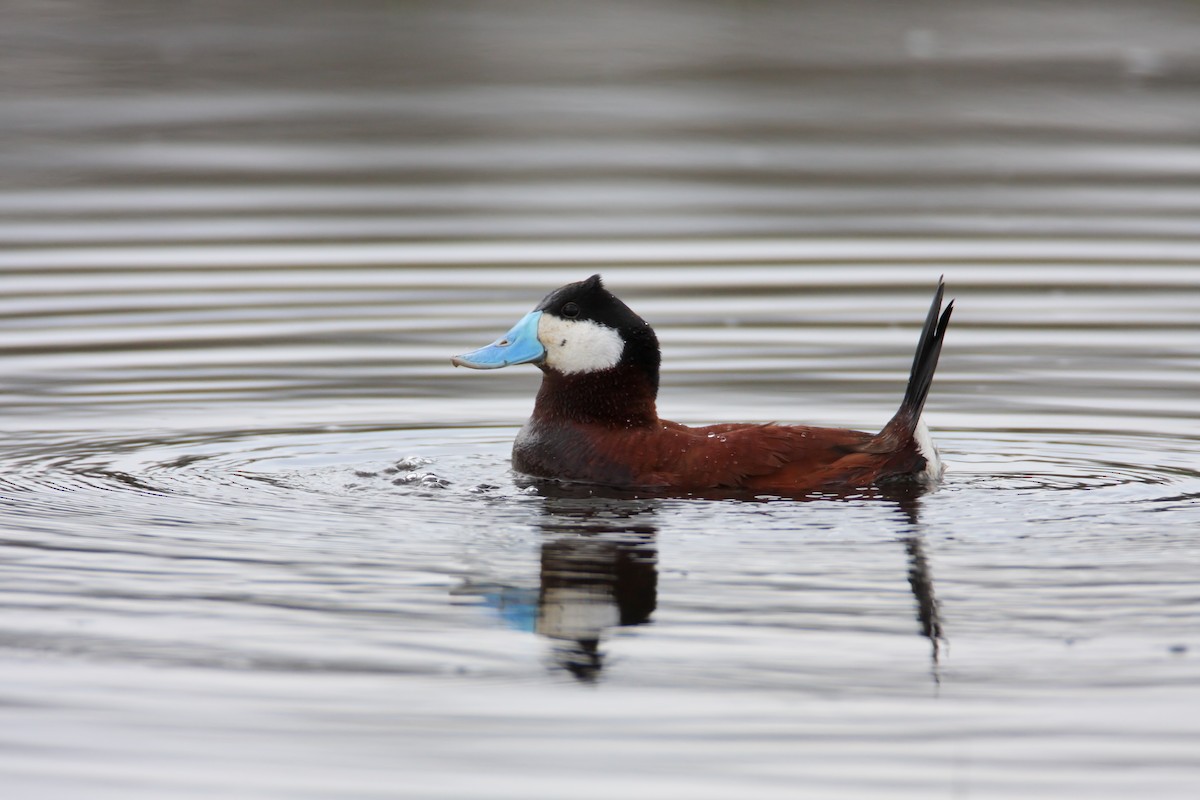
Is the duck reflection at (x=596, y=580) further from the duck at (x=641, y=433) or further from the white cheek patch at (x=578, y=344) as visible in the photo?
the white cheek patch at (x=578, y=344)

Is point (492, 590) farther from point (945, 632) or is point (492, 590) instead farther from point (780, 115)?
point (780, 115)

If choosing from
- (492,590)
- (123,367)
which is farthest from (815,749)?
(123,367)

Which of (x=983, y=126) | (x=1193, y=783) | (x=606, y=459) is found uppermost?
(x=983, y=126)

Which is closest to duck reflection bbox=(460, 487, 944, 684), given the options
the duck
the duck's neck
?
the duck

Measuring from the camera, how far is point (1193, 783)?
396 cm

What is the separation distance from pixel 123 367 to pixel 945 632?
5.07 meters

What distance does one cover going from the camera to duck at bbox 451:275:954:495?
636 cm

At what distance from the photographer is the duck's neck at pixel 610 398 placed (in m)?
6.74

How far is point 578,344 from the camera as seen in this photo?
680cm

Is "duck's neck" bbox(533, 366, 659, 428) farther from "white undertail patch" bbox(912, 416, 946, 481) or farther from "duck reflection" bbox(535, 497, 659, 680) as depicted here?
"white undertail patch" bbox(912, 416, 946, 481)

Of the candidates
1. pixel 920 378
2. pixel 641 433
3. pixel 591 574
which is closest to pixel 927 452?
pixel 920 378

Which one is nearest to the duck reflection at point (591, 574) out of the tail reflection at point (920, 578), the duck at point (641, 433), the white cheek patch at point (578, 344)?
the duck at point (641, 433)

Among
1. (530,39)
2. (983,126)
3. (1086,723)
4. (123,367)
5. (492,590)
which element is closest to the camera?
(1086,723)

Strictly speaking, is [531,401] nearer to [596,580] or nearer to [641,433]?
[641,433]
